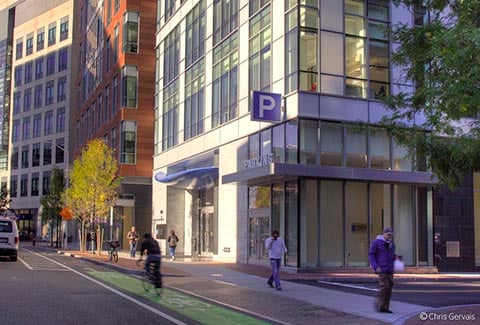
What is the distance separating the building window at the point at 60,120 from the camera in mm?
80625

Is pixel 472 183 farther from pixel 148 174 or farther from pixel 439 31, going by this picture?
pixel 148 174

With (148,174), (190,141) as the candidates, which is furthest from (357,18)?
(148,174)

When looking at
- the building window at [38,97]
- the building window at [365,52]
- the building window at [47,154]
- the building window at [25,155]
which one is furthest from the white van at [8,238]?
the building window at [38,97]

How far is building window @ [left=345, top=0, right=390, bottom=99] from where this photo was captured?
2483cm

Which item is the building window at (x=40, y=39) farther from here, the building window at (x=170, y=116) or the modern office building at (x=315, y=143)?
the modern office building at (x=315, y=143)

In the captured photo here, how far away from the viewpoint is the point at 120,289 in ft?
53.9

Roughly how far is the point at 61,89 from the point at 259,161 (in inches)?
2493

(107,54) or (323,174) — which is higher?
(107,54)

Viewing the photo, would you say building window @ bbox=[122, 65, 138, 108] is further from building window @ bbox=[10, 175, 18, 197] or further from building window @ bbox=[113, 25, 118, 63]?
building window @ bbox=[10, 175, 18, 197]

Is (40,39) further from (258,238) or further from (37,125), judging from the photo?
(258,238)

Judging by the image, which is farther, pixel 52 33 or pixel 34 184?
pixel 52 33

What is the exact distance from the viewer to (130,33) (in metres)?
45.7

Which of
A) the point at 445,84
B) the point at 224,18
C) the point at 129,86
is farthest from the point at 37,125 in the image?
the point at 445,84

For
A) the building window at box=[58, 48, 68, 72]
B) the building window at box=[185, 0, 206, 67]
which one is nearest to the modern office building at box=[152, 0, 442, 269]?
the building window at box=[185, 0, 206, 67]
